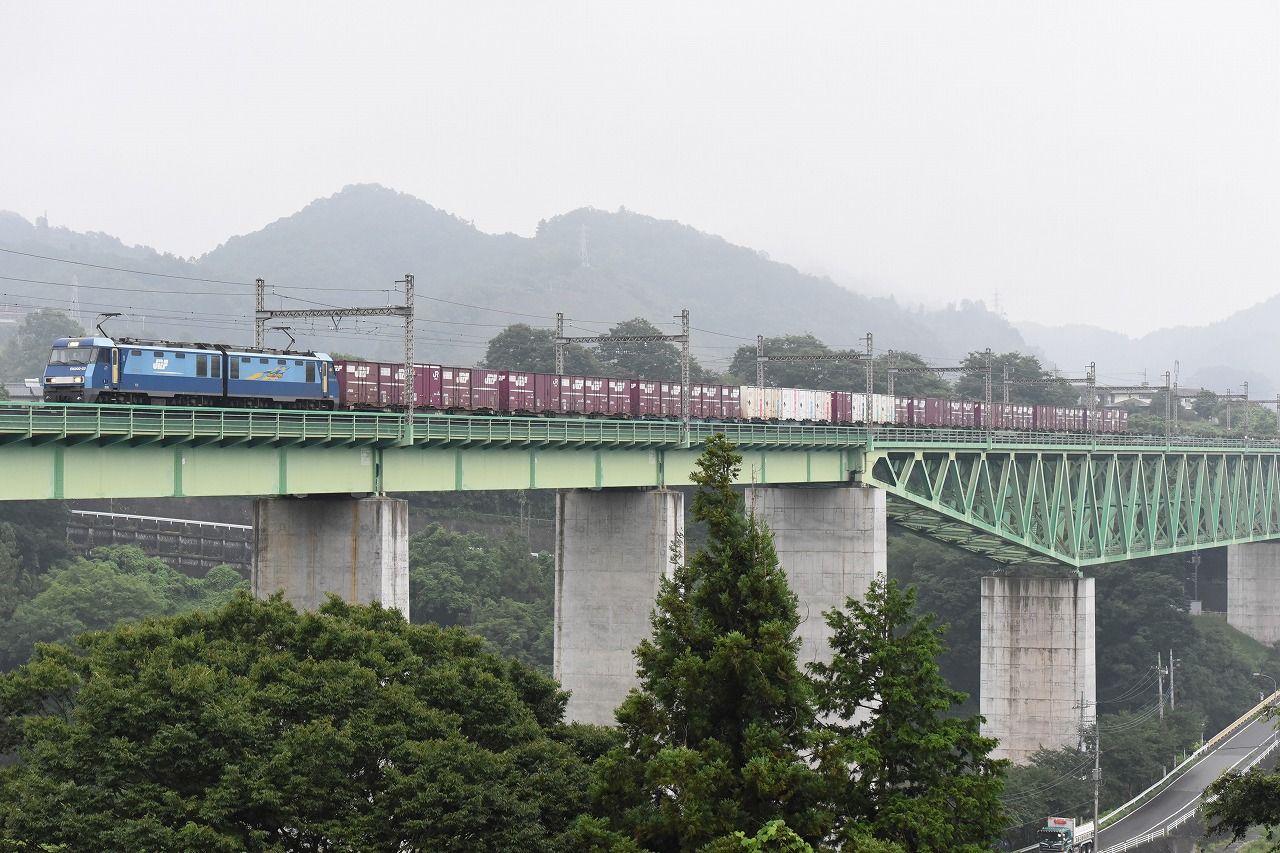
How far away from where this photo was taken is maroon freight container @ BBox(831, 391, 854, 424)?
274 ft

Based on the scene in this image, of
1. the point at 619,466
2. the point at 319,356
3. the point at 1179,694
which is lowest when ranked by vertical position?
the point at 1179,694

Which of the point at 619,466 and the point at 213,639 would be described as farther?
the point at 619,466

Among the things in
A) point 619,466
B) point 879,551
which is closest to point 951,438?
point 879,551

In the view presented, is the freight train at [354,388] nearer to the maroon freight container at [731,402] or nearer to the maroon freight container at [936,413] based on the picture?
the maroon freight container at [731,402]

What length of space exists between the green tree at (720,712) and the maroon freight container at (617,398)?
1428 inches

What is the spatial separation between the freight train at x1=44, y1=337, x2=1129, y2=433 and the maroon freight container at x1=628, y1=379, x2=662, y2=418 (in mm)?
42

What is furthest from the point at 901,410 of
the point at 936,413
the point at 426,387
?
the point at 426,387

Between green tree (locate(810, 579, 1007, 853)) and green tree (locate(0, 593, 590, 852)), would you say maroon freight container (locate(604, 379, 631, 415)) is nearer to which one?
green tree (locate(0, 593, 590, 852))

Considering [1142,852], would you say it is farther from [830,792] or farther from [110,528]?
[110,528]

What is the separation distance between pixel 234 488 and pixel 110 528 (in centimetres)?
8465

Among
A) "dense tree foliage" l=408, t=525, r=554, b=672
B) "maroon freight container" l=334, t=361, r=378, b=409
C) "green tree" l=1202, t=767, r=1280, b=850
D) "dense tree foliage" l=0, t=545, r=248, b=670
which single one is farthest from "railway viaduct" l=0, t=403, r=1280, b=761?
"dense tree foliage" l=0, t=545, r=248, b=670

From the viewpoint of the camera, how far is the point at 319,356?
168 ft

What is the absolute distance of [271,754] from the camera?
29.7m

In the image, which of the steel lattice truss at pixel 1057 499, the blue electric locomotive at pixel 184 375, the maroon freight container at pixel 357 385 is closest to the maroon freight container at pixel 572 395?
the maroon freight container at pixel 357 385
